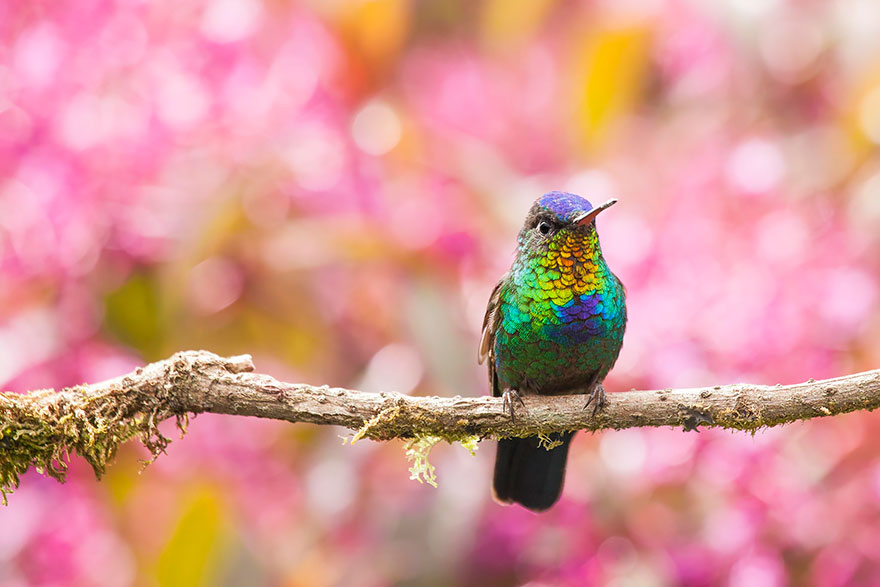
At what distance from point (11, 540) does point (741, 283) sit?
2436 millimetres

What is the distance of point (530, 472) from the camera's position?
2988 millimetres

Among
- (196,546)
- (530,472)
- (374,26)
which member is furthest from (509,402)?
(374,26)

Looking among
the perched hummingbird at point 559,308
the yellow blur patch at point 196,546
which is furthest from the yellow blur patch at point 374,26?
the yellow blur patch at point 196,546

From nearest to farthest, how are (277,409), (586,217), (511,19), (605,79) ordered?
1. (277,409)
2. (586,217)
3. (605,79)
4. (511,19)

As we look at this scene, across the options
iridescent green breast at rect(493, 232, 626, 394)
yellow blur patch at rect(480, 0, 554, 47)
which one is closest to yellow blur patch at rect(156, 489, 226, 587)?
iridescent green breast at rect(493, 232, 626, 394)

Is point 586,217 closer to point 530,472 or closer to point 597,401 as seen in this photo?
point 597,401

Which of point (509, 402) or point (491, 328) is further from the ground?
point (491, 328)

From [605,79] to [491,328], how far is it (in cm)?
124

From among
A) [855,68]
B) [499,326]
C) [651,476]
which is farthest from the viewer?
[855,68]

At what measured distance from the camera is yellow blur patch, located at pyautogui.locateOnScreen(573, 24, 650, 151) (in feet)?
12.2

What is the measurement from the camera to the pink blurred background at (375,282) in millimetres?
3090

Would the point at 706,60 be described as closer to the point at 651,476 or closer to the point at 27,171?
the point at 651,476

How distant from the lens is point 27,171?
127 inches

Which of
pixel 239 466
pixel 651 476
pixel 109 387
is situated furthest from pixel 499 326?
pixel 239 466
